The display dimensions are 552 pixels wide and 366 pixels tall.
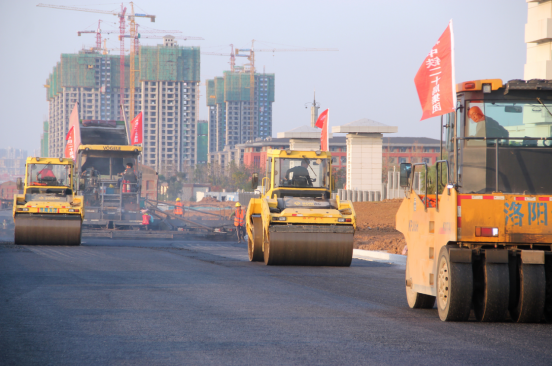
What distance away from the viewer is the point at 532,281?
752cm

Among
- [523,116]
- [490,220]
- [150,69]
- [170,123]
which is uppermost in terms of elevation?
[150,69]

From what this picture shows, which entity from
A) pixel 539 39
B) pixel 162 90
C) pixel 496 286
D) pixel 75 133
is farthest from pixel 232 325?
pixel 162 90

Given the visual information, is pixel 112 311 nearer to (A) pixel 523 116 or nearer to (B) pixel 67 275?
(B) pixel 67 275

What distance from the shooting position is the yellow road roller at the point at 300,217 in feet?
53.0

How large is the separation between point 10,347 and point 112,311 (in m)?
2.26

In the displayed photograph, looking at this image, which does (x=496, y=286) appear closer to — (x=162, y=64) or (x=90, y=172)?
(x=90, y=172)

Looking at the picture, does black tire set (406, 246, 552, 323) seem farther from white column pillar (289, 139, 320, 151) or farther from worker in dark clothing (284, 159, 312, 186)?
white column pillar (289, 139, 320, 151)

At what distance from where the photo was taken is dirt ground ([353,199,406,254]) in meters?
23.4

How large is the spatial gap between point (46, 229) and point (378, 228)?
611 inches

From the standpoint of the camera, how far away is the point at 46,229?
71.9ft

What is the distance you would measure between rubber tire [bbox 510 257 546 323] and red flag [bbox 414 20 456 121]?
85.5 inches

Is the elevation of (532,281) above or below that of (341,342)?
above

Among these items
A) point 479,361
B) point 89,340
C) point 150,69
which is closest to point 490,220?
point 479,361

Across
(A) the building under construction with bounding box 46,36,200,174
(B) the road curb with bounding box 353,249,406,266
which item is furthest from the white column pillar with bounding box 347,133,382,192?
(A) the building under construction with bounding box 46,36,200,174
